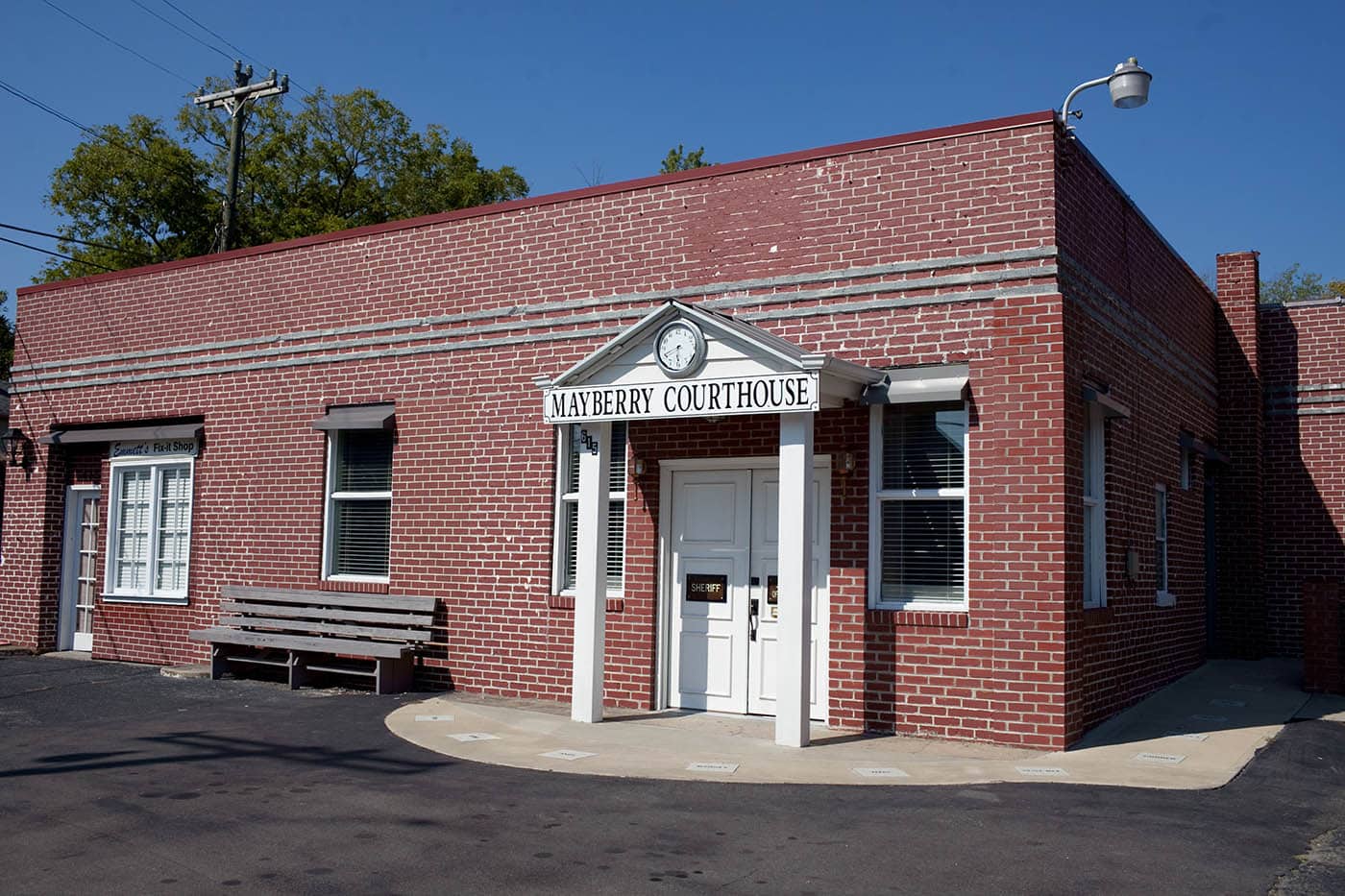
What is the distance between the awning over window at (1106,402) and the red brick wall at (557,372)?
17.8 inches

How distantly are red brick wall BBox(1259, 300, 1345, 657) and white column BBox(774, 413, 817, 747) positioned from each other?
9969 mm

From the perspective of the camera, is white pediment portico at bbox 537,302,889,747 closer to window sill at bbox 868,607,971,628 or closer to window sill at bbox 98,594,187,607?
window sill at bbox 868,607,971,628

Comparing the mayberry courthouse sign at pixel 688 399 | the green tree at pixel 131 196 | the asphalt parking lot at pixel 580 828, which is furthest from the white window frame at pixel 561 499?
the green tree at pixel 131 196

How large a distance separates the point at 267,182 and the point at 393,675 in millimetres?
27409

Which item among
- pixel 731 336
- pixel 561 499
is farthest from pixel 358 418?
pixel 731 336

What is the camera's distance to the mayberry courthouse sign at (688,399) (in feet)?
31.6

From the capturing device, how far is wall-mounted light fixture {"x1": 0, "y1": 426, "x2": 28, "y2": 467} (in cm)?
1673

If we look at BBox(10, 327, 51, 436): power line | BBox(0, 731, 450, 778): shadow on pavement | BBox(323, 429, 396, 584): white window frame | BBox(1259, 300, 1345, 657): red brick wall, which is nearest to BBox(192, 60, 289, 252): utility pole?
BBox(10, 327, 51, 436): power line

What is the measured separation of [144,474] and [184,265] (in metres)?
2.77

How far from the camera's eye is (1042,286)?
32.8 feet

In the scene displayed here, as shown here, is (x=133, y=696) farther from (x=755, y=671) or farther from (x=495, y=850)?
(x=495, y=850)

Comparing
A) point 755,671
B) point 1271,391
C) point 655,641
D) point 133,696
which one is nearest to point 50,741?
point 133,696

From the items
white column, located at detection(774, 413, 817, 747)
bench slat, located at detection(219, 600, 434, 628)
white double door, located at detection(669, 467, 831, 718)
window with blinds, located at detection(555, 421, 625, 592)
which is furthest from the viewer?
bench slat, located at detection(219, 600, 434, 628)

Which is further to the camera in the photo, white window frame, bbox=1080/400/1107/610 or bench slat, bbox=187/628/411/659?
bench slat, bbox=187/628/411/659
